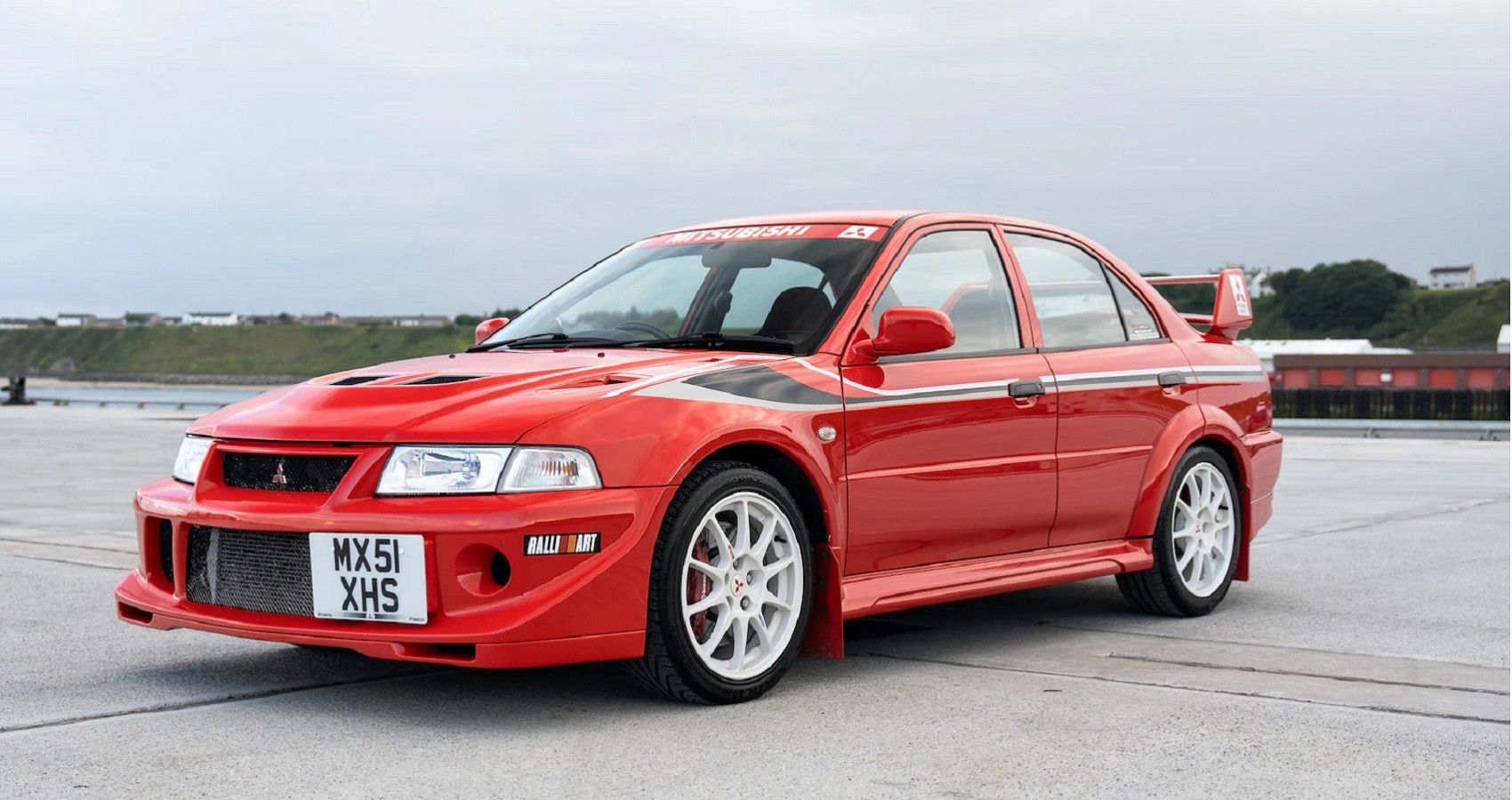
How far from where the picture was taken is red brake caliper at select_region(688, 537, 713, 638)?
469 centimetres

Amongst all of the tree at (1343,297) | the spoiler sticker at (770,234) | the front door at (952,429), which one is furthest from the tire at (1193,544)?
the tree at (1343,297)

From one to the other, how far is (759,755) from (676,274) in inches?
92.7

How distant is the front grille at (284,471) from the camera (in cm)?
444

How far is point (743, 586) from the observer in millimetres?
4762

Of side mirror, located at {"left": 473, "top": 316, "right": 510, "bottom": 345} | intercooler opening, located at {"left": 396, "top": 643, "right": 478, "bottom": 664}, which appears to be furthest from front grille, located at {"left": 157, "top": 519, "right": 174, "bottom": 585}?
side mirror, located at {"left": 473, "top": 316, "right": 510, "bottom": 345}

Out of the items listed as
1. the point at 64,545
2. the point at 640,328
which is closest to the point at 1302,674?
the point at 640,328

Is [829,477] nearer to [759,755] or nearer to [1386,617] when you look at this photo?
[759,755]

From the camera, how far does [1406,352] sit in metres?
79.3

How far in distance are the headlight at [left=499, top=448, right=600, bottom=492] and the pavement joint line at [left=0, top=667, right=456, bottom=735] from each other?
3.81 ft

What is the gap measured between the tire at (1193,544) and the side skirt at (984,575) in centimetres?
14

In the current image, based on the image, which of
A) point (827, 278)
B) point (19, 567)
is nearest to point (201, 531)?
point (827, 278)

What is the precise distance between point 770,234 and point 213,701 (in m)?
2.56

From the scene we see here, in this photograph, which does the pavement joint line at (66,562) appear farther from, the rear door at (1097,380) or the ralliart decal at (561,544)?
the rear door at (1097,380)

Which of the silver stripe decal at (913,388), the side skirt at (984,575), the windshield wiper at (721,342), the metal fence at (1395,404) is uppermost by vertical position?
the windshield wiper at (721,342)
